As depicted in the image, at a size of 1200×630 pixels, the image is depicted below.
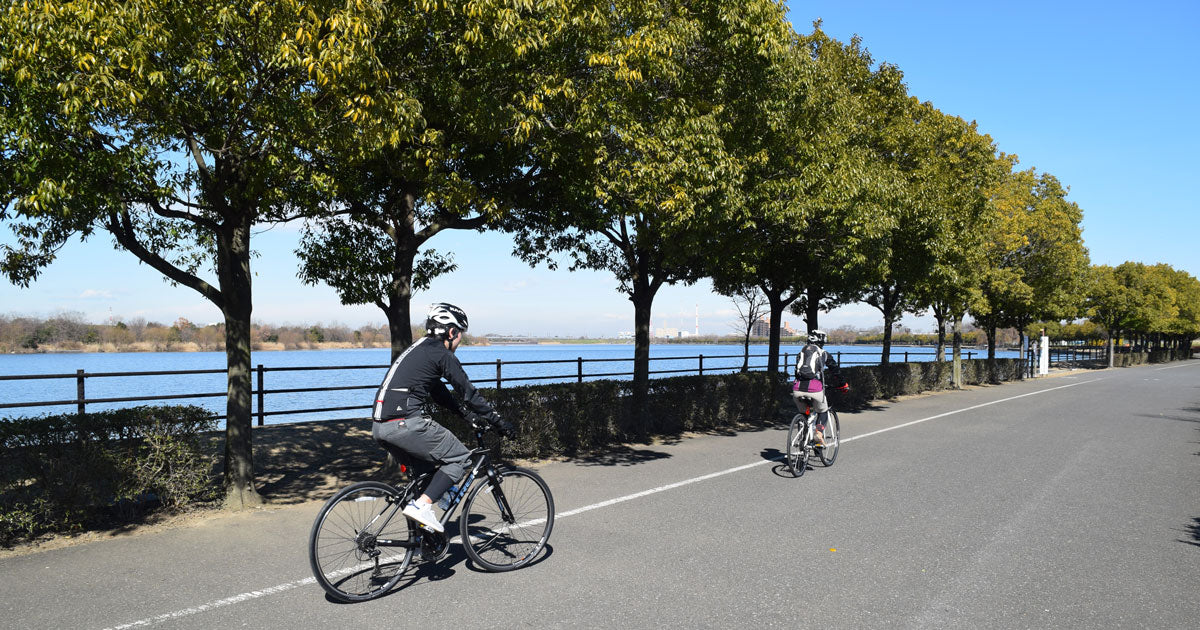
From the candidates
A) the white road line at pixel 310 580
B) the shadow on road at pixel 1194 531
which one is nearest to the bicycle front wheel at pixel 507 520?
the white road line at pixel 310 580

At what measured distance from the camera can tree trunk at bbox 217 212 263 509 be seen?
7.12 m

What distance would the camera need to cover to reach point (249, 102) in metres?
6.70

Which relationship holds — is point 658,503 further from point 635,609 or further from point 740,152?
point 740,152

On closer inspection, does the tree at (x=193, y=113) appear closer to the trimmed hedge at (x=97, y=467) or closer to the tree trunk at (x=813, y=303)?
the trimmed hedge at (x=97, y=467)

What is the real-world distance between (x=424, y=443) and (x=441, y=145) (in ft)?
15.8

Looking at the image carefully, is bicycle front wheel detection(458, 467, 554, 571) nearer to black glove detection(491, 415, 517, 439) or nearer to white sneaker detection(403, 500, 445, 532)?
white sneaker detection(403, 500, 445, 532)

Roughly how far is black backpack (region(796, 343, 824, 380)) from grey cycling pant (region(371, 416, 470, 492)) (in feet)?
18.2

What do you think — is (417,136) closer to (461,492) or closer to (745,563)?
(461,492)

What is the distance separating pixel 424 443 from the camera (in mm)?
4672

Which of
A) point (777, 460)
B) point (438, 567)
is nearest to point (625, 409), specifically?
point (777, 460)

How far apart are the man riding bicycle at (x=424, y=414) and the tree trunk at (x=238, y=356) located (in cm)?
325

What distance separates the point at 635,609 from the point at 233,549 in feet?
11.3

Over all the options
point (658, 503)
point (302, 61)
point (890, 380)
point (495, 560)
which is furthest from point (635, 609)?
point (890, 380)

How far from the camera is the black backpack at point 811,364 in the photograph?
29.7ft
